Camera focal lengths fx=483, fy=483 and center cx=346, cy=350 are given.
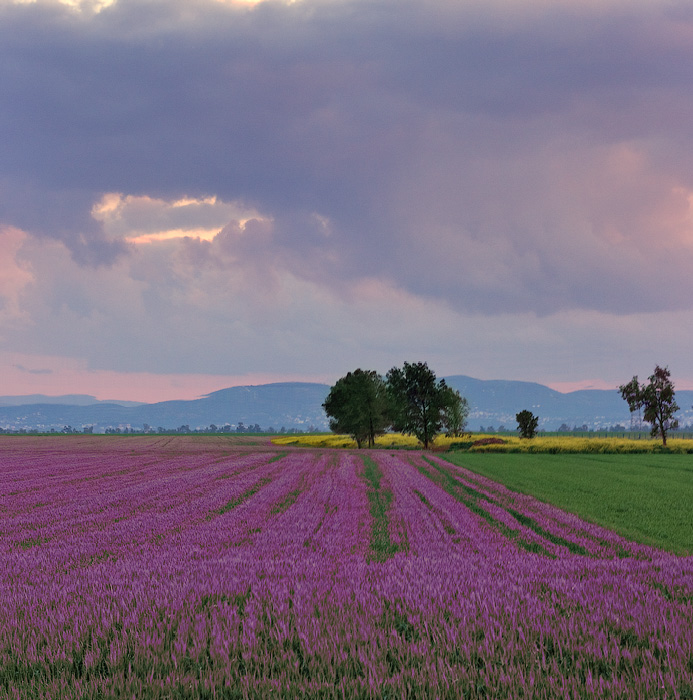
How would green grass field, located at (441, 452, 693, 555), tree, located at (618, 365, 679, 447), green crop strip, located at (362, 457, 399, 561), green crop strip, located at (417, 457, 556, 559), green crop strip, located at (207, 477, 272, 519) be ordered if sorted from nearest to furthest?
green crop strip, located at (362, 457, 399, 561) < green crop strip, located at (417, 457, 556, 559) < green grass field, located at (441, 452, 693, 555) < green crop strip, located at (207, 477, 272, 519) < tree, located at (618, 365, 679, 447)

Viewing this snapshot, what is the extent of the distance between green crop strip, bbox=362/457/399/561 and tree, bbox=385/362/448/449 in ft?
151

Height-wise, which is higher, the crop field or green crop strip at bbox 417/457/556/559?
the crop field

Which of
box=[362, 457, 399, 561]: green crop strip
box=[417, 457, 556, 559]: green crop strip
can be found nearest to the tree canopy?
box=[417, 457, 556, 559]: green crop strip

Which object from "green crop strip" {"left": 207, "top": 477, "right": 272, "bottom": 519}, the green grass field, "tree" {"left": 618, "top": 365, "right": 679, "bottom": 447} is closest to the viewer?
the green grass field

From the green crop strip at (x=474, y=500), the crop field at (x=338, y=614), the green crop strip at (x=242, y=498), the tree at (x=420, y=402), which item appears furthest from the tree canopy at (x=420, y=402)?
the crop field at (x=338, y=614)

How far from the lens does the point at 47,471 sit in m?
34.1

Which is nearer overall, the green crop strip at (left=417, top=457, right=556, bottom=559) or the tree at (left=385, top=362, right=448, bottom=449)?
the green crop strip at (left=417, top=457, right=556, bottom=559)

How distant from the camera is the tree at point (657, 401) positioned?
225 ft

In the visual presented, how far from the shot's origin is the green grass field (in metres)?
14.3

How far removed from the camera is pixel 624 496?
22.0 metres

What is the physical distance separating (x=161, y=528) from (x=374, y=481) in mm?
15792

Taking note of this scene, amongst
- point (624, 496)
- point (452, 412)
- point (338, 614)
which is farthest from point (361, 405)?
point (338, 614)

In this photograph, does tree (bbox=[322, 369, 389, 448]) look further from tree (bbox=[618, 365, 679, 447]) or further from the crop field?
the crop field

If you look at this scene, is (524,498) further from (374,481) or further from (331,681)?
(331,681)
